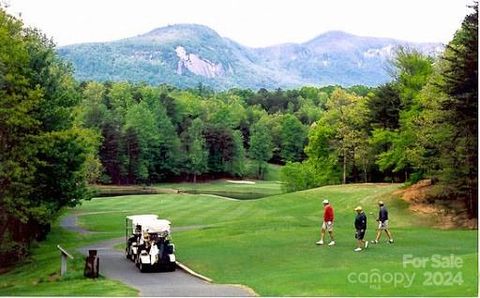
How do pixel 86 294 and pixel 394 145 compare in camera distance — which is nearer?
pixel 86 294

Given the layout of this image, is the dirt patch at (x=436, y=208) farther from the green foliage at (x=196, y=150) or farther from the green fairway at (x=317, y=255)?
the green foliage at (x=196, y=150)

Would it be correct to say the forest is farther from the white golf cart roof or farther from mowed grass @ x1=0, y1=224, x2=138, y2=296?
the white golf cart roof

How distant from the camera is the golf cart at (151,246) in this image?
23.2 meters

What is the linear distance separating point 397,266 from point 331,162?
2177 inches

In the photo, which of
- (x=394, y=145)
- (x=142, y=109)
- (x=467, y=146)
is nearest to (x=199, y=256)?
(x=467, y=146)

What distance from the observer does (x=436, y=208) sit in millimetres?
40469

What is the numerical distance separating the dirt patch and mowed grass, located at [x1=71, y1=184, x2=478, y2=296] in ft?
2.43

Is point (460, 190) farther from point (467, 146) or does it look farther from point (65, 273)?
point (65, 273)

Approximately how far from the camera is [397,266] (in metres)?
18.8

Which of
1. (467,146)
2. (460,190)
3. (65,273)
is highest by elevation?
(467,146)

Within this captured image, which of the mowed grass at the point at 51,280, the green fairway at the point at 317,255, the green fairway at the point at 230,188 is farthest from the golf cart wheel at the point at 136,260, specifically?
the green fairway at the point at 230,188

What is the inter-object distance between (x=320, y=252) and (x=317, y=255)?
0.68 meters

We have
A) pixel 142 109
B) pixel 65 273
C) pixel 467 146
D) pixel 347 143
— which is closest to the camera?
pixel 65 273

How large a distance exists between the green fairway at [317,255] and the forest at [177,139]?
11.0 ft
